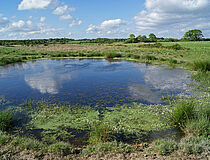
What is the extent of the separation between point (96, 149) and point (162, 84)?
9797 millimetres

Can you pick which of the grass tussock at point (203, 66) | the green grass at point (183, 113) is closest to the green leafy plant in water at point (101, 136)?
the green grass at point (183, 113)

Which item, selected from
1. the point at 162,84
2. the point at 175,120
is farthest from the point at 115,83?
the point at 175,120

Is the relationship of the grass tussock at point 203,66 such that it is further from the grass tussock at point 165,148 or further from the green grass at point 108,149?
the green grass at point 108,149

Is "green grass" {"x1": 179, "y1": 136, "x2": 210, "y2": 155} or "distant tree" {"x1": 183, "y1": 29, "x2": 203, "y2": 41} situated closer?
"green grass" {"x1": 179, "y1": 136, "x2": 210, "y2": 155}

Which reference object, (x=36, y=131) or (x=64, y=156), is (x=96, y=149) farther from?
(x=36, y=131)

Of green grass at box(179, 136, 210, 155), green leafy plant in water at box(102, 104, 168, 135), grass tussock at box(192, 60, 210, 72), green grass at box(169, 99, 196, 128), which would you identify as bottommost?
green leafy plant in water at box(102, 104, 168, 135)

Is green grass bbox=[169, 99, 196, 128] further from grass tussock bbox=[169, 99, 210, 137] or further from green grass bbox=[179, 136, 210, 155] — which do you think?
green grass bbox=[179, 136, 210, 155]

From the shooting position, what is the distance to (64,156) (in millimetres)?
5078

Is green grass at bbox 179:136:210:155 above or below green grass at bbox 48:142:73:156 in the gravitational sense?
above

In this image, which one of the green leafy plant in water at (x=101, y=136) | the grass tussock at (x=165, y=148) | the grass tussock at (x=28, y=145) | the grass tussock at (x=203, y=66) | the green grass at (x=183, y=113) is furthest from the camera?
the grass tussock at (x=203, y=66)

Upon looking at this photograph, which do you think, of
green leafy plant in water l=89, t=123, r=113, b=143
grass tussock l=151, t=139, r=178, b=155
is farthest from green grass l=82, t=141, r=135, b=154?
grass tussock l=151, t=139, r=178, b=155

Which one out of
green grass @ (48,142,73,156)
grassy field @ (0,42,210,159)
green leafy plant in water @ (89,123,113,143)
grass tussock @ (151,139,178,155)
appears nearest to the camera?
grass tussock @ (151,139,178,155)

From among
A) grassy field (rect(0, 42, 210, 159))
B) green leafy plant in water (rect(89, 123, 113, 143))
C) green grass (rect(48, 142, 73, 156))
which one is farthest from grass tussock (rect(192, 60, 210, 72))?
green grass (rect(48, 142, 73, 156))

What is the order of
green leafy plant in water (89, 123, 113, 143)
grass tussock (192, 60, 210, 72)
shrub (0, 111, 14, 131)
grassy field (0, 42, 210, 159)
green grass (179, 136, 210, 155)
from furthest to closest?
grass tussock (192, 60, 210, 72)
shrub (0, 111, 14, 131)
green leafy plant in water (89, 123, 113, 143)
grassy field (0, 42, 210, 159)
green grass (179, 136, 210, 155)
